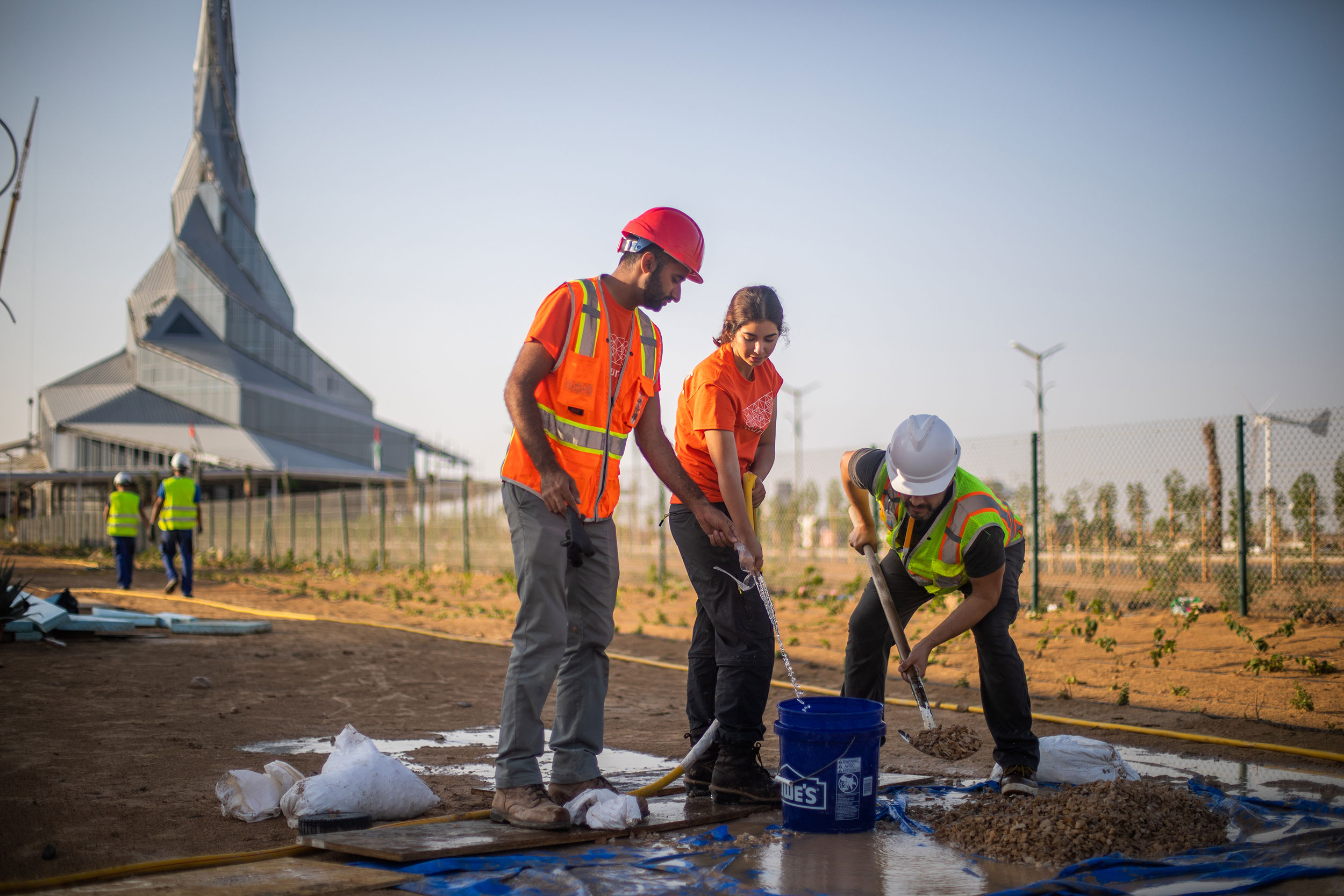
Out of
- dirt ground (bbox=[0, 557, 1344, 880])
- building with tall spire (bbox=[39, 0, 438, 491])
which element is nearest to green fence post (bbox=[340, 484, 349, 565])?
dirt ground (bbox=[0, 557, 1344, 880])

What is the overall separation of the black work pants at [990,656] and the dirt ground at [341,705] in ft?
2.32

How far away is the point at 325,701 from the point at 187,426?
52.0 meters

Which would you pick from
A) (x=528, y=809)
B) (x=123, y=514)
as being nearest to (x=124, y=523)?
(x=123, y=514)

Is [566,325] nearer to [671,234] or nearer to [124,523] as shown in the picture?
[671,234]

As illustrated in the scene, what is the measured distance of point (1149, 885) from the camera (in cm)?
292

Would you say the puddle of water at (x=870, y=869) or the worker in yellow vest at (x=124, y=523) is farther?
the worker in yellow vest at (x=124, y=523)

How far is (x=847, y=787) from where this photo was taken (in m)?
3.55

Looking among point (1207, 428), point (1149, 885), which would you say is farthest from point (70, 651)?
point (1207, 428)

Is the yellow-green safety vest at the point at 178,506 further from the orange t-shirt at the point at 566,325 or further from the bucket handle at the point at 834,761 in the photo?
the bucket handle at the point at 834,761

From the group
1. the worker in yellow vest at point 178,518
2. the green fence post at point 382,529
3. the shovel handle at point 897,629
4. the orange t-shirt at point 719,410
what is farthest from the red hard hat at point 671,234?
the green fence post at point 382,529

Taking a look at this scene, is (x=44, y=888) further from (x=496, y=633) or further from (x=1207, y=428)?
(x=1207, y=428)

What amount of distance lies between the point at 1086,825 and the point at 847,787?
80cm

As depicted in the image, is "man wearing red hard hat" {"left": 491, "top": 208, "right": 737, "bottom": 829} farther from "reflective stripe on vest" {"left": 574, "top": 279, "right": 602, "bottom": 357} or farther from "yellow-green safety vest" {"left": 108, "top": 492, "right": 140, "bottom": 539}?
"yellow-green safety vest" {"left": 108, "top": 492, "right": 140, "bottom": 539}

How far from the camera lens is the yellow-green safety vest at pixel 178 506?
1405 cm
